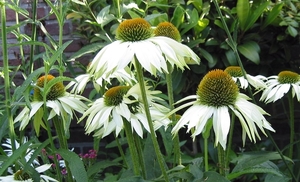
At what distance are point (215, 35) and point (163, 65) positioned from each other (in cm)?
107

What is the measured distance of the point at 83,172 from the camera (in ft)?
2.53

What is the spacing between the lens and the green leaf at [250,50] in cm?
161

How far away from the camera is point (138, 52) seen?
0.67m

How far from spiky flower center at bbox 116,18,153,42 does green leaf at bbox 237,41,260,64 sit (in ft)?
2.95

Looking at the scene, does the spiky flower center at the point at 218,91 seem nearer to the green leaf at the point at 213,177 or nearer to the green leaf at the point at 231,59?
the green leaf at the point at 213,177

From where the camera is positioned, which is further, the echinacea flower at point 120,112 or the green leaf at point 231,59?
the green leaf at point 231,59

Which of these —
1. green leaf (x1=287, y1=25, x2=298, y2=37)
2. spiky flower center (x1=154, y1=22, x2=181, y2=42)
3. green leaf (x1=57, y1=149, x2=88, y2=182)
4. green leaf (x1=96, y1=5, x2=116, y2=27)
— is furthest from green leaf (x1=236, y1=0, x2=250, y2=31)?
green leaf (x1=57, y1=149, x2=88, y2=182)

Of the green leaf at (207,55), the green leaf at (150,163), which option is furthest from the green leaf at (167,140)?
the green leaf at (207,55)

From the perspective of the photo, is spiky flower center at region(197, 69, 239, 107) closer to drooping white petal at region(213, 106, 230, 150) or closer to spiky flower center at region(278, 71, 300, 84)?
drooping white petal at region(213, 106, 230, 150)

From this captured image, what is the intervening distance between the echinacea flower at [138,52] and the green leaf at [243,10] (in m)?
0.88

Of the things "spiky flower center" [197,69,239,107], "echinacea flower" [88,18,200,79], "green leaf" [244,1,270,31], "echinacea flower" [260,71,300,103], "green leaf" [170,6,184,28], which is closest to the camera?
"echinacea flower" [88,18,200,79]

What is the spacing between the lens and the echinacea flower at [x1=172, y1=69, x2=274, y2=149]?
2.29 feet

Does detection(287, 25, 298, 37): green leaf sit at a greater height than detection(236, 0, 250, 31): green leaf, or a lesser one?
lesser

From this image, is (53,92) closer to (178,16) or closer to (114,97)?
(114,97)
